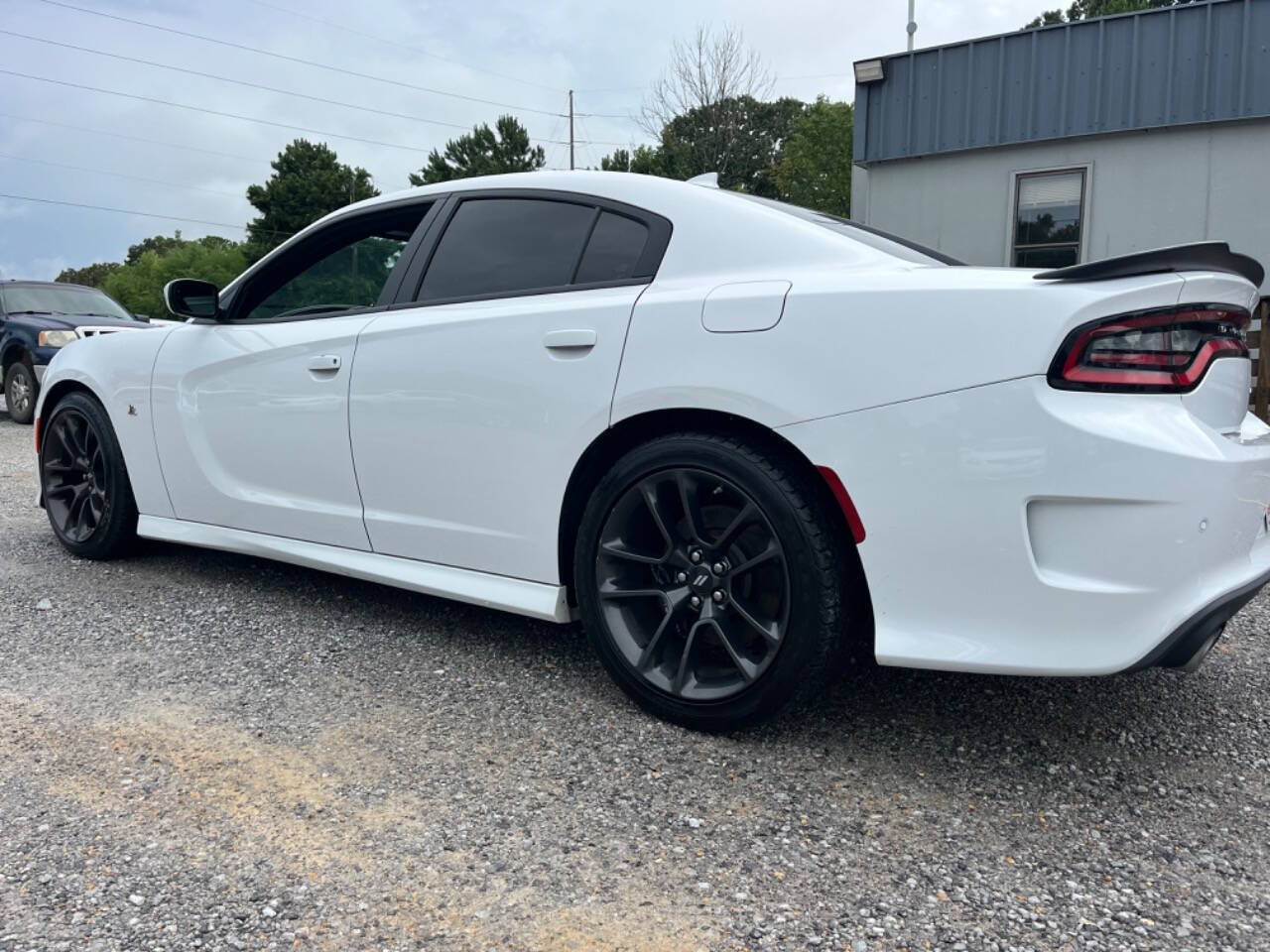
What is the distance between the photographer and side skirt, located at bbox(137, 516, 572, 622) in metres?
2.88

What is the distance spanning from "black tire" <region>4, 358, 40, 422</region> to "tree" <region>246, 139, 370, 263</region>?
40239mm

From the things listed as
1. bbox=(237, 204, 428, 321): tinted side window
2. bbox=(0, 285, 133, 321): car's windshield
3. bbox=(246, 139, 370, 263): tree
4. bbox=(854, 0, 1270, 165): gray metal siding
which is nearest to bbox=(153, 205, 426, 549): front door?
bbox=(237, 204, 428, 321): tinted side window

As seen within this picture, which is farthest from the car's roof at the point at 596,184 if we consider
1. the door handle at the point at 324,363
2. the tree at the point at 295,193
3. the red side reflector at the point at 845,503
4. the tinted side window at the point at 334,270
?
the tree at the point at 295,193

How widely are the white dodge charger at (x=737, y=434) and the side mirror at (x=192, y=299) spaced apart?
17cm

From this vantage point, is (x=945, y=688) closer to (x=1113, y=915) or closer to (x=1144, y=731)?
(x=1144, y=731)

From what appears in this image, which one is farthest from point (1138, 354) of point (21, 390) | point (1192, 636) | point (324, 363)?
point (21, 390)

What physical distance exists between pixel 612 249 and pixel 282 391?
137 centimetres

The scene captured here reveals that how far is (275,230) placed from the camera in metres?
50.1

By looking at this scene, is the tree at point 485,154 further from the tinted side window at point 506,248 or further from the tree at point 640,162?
the tinted side window at point 506,248

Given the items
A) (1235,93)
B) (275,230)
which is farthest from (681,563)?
(275,230)

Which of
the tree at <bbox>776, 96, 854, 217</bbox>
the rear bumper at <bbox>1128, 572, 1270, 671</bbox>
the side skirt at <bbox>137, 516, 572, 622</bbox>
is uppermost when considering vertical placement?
the tree at <bbox>776, 96, 854, 217</bbox>

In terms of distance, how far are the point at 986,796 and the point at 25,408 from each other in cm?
1184

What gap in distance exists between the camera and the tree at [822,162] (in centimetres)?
4069

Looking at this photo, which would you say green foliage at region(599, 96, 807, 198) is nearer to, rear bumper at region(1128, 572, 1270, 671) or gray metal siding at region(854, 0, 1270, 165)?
gray metal siding at region(854, 0, 1270, 165)
